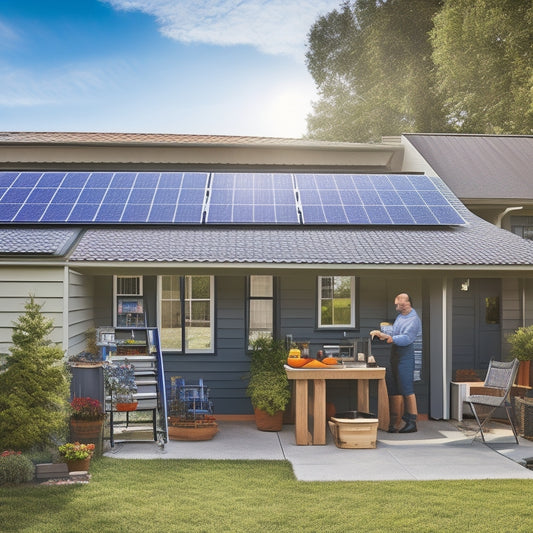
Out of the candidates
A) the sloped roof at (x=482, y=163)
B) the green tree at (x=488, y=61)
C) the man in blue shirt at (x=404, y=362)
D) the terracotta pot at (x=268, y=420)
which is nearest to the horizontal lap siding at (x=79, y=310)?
→ the terracotta pot at (x=268, y=420)

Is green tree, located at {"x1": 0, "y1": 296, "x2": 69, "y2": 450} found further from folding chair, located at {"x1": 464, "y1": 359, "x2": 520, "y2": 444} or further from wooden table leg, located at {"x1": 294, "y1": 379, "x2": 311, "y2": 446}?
folding chair, located at {"x1": 464, "y1": 359, "x2": 520, "y2": 444}

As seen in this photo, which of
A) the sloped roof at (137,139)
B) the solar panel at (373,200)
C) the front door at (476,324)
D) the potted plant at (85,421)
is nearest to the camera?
the potted plant at (85,421)

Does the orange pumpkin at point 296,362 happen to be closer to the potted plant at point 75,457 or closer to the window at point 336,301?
the window at point 336,301

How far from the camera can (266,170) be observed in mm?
15438

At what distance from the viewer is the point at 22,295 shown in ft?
33.4

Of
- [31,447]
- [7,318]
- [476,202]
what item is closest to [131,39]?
[476,202]

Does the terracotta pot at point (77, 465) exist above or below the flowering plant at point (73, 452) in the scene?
below

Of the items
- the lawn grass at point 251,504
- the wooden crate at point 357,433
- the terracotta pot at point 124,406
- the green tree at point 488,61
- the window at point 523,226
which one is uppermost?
the green tree at point 488,61

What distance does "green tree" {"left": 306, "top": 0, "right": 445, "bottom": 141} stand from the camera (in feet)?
101

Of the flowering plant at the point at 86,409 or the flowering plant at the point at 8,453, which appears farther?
the flowering plant at the point at 86,409

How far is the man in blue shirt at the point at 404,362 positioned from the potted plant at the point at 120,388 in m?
3.80

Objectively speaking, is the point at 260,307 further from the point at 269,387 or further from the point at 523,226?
the point at 523,226

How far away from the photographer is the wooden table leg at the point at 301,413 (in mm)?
10281

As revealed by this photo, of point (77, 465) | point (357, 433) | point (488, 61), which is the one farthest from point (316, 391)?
point (488, 61)
